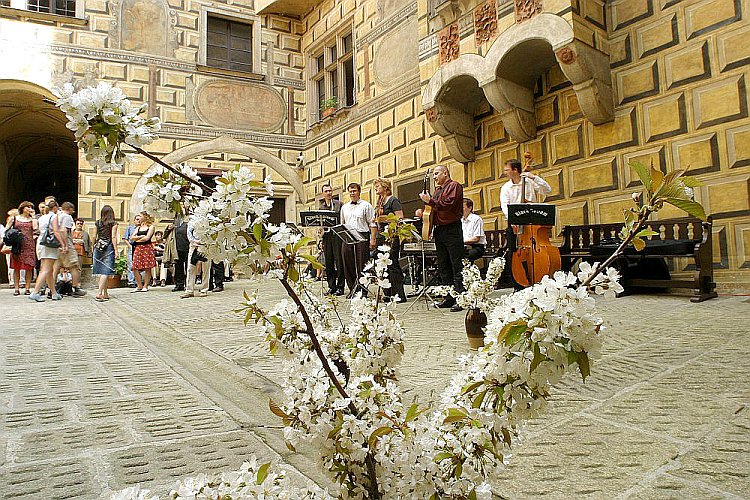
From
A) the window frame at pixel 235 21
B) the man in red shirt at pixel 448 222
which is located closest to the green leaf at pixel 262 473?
the man in red shirt at pixel 448 222

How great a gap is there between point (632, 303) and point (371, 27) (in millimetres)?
9443

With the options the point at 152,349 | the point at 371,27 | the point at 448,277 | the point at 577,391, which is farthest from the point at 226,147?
the point at 577,391

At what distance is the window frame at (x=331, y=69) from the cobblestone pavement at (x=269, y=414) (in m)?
10.4

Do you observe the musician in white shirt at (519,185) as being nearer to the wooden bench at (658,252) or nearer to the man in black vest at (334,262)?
the wooden bench at (658,252)

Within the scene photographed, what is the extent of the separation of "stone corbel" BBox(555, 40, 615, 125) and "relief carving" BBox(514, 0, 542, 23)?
728 millimetres

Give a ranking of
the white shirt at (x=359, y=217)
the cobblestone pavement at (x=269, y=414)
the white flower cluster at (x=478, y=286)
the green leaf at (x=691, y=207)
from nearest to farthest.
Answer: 1. the green leaf at (x=691, y=207)
2. the cobblestone pavement at (x=269, y=414)
3. the white flower cluster at (x=478, y=286)
4. the white shirt at (x=359, y=217)

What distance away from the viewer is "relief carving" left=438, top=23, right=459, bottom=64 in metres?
8.48

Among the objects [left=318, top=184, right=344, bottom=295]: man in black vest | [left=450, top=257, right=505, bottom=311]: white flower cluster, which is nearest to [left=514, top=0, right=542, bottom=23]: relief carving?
[left=318, top=184, right=344, bottom=295]: man in black vest

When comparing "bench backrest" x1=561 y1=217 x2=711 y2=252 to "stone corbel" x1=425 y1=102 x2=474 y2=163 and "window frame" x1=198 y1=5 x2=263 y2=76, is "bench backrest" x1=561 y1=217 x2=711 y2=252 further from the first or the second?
"window frame" x1=198 y1=5 x2=263 y2=76

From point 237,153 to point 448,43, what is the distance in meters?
7.24

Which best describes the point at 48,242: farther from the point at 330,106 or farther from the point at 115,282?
the point at 330,106

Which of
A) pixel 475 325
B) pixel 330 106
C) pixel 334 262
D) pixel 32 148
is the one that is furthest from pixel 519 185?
pixel 32 148

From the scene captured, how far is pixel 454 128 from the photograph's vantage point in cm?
896

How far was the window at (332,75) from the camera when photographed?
13391 mm
